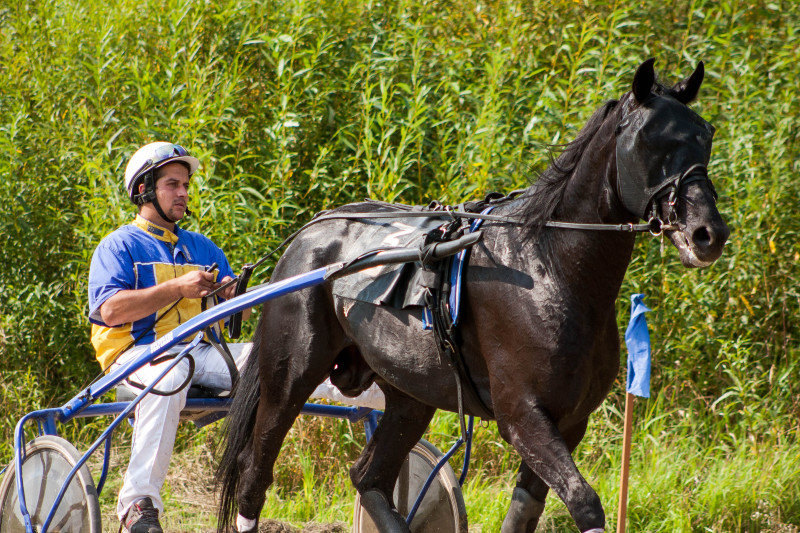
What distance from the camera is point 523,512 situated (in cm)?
322

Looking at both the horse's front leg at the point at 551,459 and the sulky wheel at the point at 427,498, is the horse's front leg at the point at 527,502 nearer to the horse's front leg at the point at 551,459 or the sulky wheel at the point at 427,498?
the horse's front leg at the point at 551,459

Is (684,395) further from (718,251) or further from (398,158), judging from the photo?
(718,251)

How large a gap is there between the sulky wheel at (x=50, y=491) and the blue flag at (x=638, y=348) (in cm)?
234

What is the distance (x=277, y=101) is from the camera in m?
6.55

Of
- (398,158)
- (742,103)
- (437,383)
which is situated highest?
(742,103)

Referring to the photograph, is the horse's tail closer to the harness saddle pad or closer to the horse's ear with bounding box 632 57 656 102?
the harness saddle pad

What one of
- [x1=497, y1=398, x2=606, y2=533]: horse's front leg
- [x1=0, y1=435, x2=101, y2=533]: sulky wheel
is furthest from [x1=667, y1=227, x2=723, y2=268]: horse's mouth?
[x1=0, y1=435, x2=101, y2=533]: sulky wheel

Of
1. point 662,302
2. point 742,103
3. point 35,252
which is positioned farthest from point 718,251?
point 35,252

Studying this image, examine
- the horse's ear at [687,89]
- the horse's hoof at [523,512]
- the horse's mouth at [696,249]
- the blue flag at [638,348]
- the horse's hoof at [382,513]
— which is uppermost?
the horse's ear at [687,89]

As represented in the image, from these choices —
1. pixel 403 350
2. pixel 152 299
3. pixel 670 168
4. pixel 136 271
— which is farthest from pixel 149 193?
pixel 670 168

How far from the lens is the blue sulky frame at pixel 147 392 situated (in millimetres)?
3325

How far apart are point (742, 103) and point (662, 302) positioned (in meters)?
1.43

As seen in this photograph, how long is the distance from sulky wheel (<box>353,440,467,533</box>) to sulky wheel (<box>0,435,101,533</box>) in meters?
1.21

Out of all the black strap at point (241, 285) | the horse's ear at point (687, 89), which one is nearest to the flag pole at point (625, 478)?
the horse's ear at point (687, 89)
